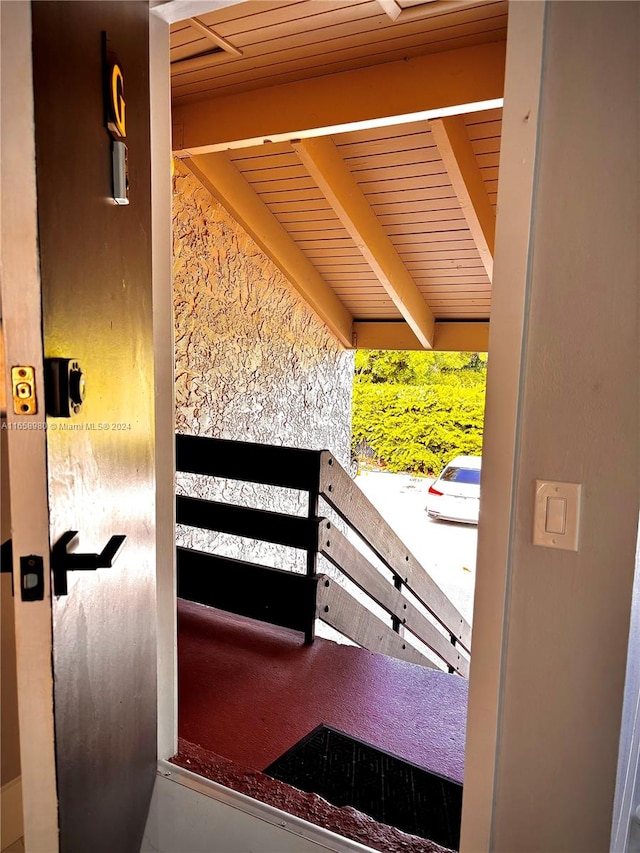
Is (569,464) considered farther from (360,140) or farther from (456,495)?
(456,495)

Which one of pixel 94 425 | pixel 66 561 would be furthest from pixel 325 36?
pixel 66 561

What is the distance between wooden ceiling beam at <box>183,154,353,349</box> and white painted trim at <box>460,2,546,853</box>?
2584 mm

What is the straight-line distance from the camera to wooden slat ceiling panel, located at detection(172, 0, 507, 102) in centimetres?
196

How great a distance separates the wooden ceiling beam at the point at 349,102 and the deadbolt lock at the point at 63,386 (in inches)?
75.1

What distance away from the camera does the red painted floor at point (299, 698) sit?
6.14 ft

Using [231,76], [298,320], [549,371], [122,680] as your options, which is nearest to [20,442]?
[122,680]

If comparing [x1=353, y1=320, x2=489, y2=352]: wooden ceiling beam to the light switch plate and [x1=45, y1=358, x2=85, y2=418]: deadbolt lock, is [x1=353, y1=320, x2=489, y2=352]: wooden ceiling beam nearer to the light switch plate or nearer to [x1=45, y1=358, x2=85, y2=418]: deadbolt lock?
the light switch plate

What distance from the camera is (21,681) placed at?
1.00 metres

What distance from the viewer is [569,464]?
102 centimetres

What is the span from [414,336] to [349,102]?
2.24 metres

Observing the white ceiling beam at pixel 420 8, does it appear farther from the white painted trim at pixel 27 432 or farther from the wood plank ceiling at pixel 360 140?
the white painted trim at pixel 27 432

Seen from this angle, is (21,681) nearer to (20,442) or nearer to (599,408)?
(20,442)

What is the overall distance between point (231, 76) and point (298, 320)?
6.79 ft

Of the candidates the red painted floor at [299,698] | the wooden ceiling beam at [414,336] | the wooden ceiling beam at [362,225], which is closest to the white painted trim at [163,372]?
the red painted floor at [299,698]
